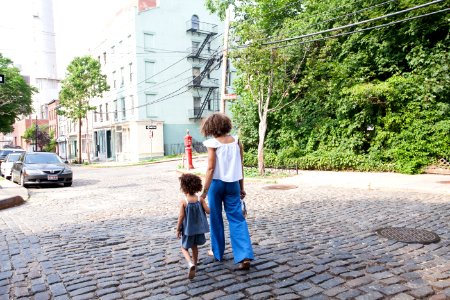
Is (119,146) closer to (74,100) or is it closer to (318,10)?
(74,100)

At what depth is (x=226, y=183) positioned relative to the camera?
12.9ft

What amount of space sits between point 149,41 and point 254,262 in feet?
107

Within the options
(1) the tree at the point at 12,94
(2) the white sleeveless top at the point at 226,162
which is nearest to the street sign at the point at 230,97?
(2) the white sleeveless top at the point at 226,162

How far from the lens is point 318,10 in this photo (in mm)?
16281

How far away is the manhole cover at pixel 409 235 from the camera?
484 centimetres

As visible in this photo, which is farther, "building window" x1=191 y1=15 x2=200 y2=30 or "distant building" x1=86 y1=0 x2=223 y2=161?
"building window" x1=191 y1=15 x2=200 y2=30

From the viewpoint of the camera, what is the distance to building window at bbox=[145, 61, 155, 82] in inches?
1320

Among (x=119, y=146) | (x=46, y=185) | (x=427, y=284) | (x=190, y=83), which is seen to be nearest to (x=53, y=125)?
(x=119, y=146)

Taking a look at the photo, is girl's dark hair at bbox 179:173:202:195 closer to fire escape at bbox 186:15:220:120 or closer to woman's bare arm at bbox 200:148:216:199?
woman's bare arm at bbox 200:148:216:199

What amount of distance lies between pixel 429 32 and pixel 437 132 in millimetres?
3715

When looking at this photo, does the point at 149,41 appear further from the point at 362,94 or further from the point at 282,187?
the point at 282,187

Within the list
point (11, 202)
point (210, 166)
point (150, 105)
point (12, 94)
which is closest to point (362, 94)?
point (210, 166)

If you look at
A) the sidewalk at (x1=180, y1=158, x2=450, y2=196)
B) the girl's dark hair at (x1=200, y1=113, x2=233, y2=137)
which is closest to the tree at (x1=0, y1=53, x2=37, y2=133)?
the sidewalk at (x1=180, y1=158, x2=450, y2=196)

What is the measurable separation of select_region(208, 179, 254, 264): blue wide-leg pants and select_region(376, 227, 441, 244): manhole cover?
2.43 m
